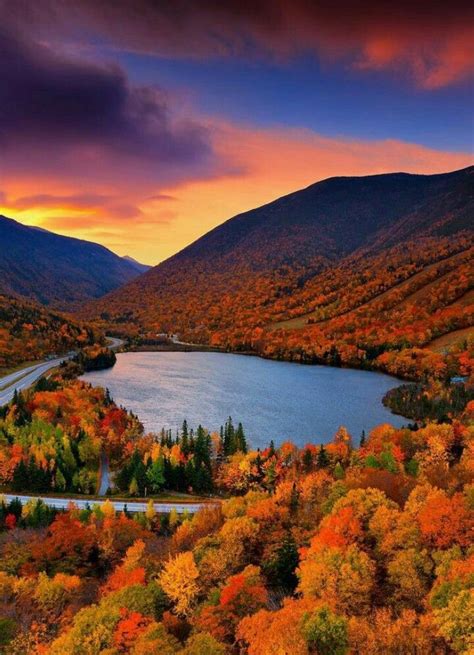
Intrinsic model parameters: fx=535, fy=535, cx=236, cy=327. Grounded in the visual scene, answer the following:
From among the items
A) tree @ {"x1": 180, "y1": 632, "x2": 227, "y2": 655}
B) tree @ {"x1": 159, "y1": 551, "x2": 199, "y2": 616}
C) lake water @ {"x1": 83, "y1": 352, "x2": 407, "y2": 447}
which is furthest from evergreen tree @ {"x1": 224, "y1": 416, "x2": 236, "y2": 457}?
tree @ {"x1": 180, "y1": 632, "x2": 227, "y2": 655}

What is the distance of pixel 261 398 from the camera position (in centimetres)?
14200

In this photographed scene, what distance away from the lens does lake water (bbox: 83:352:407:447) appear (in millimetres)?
111875

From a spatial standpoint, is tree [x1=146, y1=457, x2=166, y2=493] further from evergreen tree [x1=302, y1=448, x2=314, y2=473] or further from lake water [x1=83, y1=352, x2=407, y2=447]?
lake water [x1=83, y1=352, x2=407, y2=447]

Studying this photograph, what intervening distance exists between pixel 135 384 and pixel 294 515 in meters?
111

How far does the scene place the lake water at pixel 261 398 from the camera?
112 m

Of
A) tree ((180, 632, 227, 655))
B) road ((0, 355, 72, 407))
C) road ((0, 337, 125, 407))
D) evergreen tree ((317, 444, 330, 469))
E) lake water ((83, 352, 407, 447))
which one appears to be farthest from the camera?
road ((0, 337, 125, 407))

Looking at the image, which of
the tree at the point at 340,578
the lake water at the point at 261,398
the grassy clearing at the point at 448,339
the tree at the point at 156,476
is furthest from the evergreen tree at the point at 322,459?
the grassy clearing at the point at 448,339

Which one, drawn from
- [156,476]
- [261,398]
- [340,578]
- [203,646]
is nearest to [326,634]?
[203,646]

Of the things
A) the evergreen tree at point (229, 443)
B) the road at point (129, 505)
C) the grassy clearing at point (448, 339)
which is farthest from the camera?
the grassy clearing at point (448, 339)

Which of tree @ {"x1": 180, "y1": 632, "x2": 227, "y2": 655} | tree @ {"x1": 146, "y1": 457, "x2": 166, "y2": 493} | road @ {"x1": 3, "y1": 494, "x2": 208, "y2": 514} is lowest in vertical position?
road @ {"x1": 3, "y1": 494, "x2": 208, "y2": 514}

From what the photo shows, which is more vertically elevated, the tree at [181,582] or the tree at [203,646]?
the tree at [203,646]

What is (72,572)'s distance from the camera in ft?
173

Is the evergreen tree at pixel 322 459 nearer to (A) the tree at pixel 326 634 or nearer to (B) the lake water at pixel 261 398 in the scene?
(B) the lake water at pixel 261 398

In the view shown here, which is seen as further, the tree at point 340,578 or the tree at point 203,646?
the tree at point 340,578
